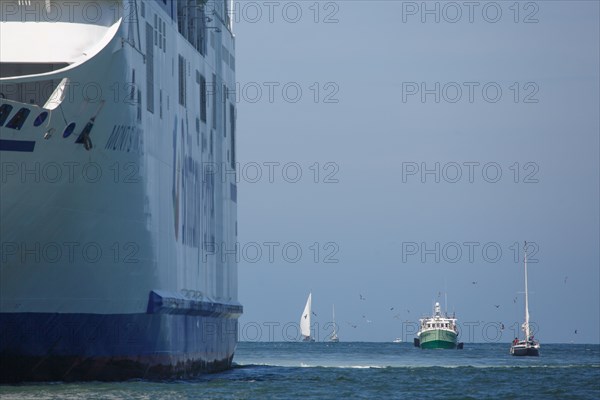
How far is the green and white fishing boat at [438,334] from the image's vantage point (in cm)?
12056

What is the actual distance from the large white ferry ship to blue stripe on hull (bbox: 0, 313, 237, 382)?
3cm

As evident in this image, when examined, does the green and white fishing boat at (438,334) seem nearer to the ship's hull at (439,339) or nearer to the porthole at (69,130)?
the ship's hull at (439,339)

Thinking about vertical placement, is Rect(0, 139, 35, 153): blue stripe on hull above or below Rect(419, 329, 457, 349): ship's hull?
above

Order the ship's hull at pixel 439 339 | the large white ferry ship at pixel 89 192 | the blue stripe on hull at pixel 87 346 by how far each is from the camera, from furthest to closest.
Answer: the ship's hull at pixel 439 339 < the blue stripe on hull at pixel 87 346 < the large white ferry ship at pixel 89 192

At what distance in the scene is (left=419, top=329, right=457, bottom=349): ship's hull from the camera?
12038cm

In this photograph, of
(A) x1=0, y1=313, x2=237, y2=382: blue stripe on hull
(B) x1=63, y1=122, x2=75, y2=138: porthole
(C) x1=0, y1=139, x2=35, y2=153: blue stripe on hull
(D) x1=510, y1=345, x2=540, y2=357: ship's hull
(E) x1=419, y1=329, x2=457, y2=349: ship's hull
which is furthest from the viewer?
(E) x1=419, y1=329, x2=457, y2=349: ship's hull

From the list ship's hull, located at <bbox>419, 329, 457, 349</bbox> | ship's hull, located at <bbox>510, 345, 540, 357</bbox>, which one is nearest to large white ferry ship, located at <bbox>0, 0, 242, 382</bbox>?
ship's hull, located at <bbox>510, 345, 540, 357</bbox>

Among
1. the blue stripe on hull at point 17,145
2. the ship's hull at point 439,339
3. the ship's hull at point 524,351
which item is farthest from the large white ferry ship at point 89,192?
the ship's hull at point 439,339

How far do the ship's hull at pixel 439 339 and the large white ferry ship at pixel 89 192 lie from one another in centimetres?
8310

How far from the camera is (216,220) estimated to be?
47656 mm

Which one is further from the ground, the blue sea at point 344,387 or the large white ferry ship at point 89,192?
the large white ferry ship at point 89,192

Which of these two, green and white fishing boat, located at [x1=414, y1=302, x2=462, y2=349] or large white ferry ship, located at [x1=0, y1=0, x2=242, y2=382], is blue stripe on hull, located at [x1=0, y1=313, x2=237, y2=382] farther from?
green and white fishing boat, located at [x1=414, y1=302, x2=462, y2=349]

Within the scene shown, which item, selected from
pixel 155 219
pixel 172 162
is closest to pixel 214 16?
pixel 172 162

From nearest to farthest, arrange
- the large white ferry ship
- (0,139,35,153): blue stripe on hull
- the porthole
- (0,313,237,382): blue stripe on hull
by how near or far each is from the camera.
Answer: (0,139,35,153): blue stripe on hull < the large white ferry ship < the porthole < (0,313,237,382): blue stripe on hull
